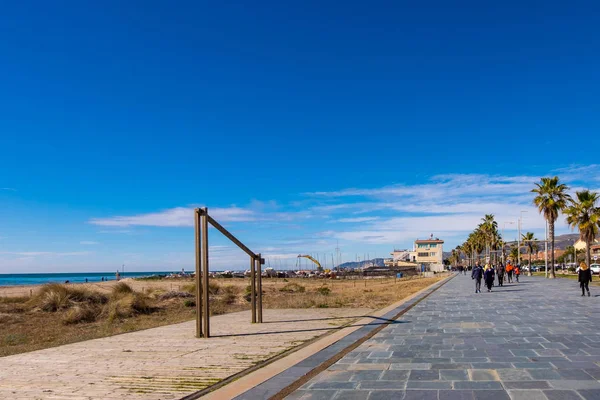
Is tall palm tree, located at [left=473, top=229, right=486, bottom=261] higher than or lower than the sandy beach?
higher

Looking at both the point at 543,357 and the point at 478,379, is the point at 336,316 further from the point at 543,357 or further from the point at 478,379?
the point at 478,379

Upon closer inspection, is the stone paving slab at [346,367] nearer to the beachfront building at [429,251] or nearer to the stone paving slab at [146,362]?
the stone paving slab at [146,362]

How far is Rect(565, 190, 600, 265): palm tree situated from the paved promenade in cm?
3791

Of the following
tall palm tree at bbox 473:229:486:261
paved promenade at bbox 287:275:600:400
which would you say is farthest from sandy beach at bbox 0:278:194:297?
tall palm tree at bbox 473:229:486:261

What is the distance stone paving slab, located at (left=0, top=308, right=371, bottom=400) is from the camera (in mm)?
6488

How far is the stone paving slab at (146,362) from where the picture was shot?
6488 mm

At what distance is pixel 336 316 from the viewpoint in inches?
622

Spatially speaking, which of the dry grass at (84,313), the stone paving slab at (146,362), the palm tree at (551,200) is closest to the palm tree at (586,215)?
the palm tree at (551,200)

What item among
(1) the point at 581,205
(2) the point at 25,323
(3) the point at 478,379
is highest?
(1) the point at 581,205

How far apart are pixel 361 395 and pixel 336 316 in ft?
33.1

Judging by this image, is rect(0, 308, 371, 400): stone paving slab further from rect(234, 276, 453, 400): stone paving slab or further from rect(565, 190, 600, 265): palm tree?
rect(565, 190, 600, 265): palm tree

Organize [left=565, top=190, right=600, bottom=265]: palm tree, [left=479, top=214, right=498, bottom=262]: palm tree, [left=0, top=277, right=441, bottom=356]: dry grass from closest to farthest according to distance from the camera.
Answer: [left=0, top=277, right=441, bottom=356]: dry grass → [left=565, top=190, right=600, bottom=265]: palm tree → [left=479, top=214, right=498, bottom=262]: palm tree

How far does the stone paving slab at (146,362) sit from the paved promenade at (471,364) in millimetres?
1644

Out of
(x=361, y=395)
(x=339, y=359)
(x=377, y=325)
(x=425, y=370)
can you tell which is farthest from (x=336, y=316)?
(x=361, y=395)
